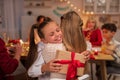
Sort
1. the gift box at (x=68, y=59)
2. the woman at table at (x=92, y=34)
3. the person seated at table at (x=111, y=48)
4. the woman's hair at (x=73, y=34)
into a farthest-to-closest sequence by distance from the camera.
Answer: the woman at table at (x=92, y=34) < the person seated at table at (x=111, y=48) < the woman's hair at (x=73, y=34) < the gift box at (x=68, y=59)

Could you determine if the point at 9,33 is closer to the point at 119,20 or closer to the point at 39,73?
the point at 119,20

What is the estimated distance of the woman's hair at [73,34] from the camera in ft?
4.34

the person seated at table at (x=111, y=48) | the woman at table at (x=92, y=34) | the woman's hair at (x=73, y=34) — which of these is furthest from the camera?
the woman at table at (x=92, y=34)

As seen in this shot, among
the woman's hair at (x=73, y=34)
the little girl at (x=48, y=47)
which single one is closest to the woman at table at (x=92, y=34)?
the woman's hair at (x=73, y=34)

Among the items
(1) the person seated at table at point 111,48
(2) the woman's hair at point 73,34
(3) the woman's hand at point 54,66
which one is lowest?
(1) the person seated at table at point 111,48

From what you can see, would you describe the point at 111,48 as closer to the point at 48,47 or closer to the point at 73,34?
the point at 73,34

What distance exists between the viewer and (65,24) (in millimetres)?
1389

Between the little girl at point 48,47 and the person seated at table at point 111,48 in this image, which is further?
the person seated at table at point 111,48

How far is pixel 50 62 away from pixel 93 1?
456 cm

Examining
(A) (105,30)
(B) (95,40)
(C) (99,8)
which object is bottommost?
(B) (95,40)

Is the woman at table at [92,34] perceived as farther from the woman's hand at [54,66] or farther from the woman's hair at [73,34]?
the woman's hand at [54,66]

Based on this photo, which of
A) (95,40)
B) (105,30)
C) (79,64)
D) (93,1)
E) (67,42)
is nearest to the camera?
(79,64)

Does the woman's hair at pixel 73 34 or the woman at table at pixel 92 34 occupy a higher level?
the woman's hair at pixel 73 34

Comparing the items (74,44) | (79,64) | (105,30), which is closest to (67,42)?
(74,44)
